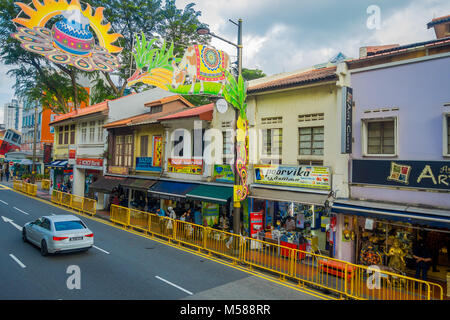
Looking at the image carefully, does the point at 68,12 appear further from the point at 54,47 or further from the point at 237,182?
the point at 237,182

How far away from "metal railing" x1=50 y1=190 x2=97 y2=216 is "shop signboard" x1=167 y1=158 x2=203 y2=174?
22.1 feet

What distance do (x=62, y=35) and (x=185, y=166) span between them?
30.9 ft

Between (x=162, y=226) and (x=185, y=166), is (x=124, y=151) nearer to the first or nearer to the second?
(x=185, y=166)

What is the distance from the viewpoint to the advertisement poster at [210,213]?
17578 millimetres

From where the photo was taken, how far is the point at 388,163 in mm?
11188

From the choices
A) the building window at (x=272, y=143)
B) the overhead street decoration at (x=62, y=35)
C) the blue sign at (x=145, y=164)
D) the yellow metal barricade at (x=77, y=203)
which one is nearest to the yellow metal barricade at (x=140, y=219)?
the blue sign at (x=145, y=164)

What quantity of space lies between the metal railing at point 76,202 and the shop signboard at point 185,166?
673 centimetres

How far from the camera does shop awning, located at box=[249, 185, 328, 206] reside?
12554 mm

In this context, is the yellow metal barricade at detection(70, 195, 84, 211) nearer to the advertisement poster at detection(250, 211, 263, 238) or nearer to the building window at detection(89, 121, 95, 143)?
the building window at detection(89, 121, 95, 143)

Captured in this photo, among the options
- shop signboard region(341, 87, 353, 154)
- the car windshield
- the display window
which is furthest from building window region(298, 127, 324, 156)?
the car windshield

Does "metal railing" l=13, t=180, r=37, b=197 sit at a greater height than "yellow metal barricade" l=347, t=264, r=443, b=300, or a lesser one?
greater

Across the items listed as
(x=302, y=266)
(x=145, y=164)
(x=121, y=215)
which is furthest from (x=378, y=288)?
(x=145, y=164)
